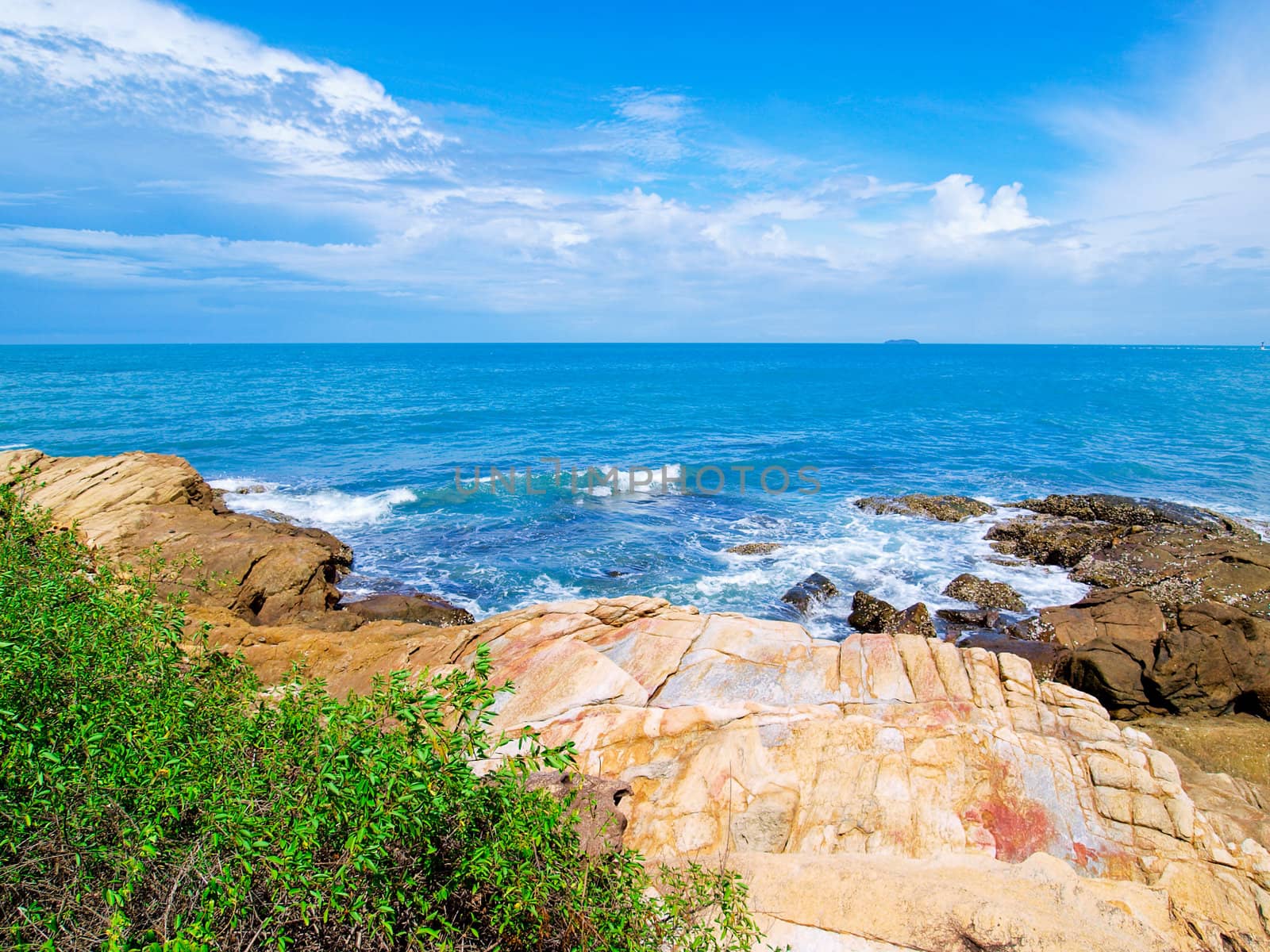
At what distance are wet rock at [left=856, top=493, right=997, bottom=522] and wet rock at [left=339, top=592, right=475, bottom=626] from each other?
83.9 feet

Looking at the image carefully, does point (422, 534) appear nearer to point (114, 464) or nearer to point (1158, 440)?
point (114, 464)

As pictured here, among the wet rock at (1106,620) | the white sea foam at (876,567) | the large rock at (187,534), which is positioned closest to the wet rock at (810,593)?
the white sea foam at (876,567)

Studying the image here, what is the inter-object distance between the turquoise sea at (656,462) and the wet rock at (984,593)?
0.77 metres

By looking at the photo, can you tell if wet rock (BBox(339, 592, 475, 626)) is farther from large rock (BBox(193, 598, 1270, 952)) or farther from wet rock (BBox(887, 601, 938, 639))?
wet rock (BBox(887, 601, 938, 639))

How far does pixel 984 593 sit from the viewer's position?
2667 cm

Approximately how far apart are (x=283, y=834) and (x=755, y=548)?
27842 millimetres

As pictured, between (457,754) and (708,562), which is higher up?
(457,754)

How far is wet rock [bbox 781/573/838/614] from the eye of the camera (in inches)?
1034

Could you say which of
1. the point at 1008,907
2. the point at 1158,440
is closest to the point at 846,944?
the point at 1008,907

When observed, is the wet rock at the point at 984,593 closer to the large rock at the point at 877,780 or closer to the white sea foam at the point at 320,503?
the large rock at the point at 877,780

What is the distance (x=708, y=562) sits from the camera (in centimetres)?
3109

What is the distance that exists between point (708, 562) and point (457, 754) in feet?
81.4

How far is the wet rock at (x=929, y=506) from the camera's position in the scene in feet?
124

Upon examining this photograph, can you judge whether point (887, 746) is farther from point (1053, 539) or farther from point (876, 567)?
point (1053, 539)
